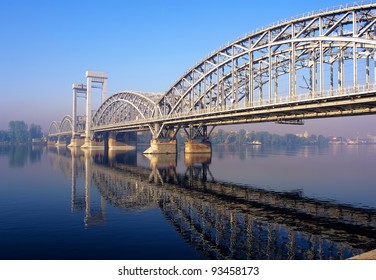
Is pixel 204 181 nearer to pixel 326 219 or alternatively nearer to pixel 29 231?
pixel 326 219

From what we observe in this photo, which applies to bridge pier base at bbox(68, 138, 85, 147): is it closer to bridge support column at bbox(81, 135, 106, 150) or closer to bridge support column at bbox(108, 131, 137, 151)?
bridge support column at bbox(81, 135, 106, 150)

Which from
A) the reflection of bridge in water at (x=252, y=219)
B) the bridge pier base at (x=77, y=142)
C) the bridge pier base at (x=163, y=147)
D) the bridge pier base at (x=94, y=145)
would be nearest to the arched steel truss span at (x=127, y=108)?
the bridge pier base at (x=94, y=145)

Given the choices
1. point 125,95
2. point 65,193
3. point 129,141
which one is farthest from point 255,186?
point 129,141

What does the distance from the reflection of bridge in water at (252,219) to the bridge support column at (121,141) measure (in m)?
110

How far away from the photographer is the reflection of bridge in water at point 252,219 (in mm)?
15484

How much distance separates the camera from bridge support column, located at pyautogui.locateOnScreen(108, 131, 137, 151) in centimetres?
14425

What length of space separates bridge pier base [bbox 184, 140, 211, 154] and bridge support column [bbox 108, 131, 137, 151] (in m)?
58.2

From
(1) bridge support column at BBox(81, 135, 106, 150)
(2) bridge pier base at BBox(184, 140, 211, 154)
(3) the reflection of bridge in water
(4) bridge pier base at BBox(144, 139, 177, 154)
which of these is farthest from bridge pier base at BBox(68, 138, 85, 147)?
(3) the reflection of bridge in water

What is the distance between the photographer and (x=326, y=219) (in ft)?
70.3

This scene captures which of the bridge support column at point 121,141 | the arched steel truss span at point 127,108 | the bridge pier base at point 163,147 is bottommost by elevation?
the bridge pier base at point 163,147

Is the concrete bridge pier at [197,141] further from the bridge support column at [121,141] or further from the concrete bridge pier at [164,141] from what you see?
the bridge support column at [121,141]

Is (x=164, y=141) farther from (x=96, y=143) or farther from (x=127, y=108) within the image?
(x=96, y=143)

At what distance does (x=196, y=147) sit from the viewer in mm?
92125

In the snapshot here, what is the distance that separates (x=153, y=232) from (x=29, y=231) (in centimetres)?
682
